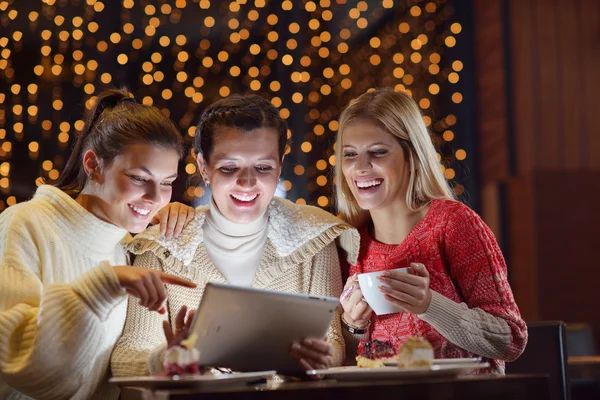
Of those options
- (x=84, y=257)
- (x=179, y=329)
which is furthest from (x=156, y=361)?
(x=84, y=257)

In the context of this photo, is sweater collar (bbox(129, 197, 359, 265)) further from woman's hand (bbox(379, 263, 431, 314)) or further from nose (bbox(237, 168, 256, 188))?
woman's hand (bbox(379, 263, 431, 314))

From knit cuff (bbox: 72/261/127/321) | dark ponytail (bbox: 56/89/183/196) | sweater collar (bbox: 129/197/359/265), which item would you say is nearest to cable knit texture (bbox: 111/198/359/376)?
sweater collar (bbox: 129/197/359/265)

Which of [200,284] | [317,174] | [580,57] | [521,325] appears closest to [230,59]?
[317,174]

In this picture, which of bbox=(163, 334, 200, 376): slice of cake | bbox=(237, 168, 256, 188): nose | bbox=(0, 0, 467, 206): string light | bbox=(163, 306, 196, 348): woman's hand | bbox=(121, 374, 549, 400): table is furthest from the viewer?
bbox=(0, 0, 467, 206): string light

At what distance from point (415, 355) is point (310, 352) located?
0.20 metres

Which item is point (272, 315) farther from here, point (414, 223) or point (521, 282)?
point (521, 282)

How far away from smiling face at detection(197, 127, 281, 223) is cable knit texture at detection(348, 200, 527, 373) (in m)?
0.31

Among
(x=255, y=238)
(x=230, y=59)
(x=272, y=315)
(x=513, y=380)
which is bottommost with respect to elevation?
(x=513, y=380)

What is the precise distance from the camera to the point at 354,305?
1.77 metres

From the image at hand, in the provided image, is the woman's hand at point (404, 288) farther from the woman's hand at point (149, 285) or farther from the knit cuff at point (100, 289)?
the knit cuff at point (100, 289)

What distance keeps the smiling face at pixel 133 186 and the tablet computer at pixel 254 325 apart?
1.64ft

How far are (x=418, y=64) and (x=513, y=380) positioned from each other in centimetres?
277

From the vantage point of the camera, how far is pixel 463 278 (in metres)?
1.83

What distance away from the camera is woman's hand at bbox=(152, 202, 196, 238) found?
1.90 m
